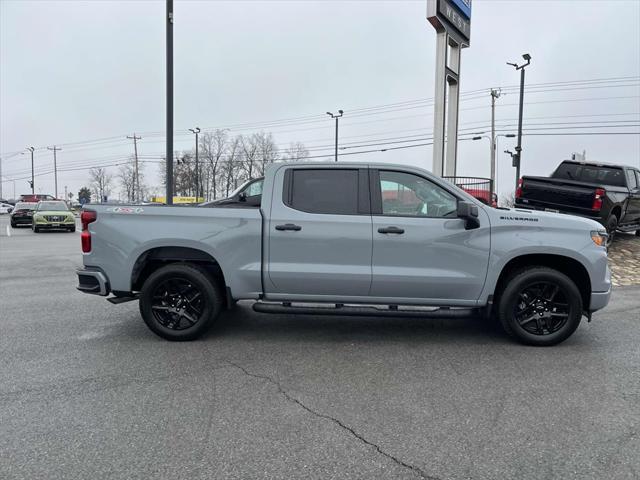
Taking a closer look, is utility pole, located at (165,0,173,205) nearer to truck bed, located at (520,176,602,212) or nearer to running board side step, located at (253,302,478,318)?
running board side step, located at (253,302,478,318)

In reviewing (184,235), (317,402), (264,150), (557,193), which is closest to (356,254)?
(317,402)

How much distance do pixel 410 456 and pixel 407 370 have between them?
146 cm

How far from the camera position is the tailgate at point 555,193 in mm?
10742

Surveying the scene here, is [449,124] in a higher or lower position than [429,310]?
higher

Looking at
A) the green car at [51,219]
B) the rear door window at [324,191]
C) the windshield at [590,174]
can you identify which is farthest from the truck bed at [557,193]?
the green car at [51,219]

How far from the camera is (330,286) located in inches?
197

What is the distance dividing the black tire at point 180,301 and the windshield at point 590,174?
1053 centimetres

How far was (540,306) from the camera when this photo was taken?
505 cm

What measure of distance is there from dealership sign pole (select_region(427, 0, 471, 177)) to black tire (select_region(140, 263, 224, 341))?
8017 mm

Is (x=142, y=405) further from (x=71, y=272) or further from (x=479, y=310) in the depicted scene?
(x=71, y=272)

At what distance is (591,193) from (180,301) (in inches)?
372

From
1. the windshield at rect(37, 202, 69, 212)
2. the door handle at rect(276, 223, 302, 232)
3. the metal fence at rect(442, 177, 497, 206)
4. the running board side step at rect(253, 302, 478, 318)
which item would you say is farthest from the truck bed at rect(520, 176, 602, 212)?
the windshield at rect(37, 202, 69, 212)

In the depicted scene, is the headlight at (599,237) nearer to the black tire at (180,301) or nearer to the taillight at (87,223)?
the black tire at (180,301)

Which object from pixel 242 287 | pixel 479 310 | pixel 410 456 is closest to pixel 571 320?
pixel 479 310
